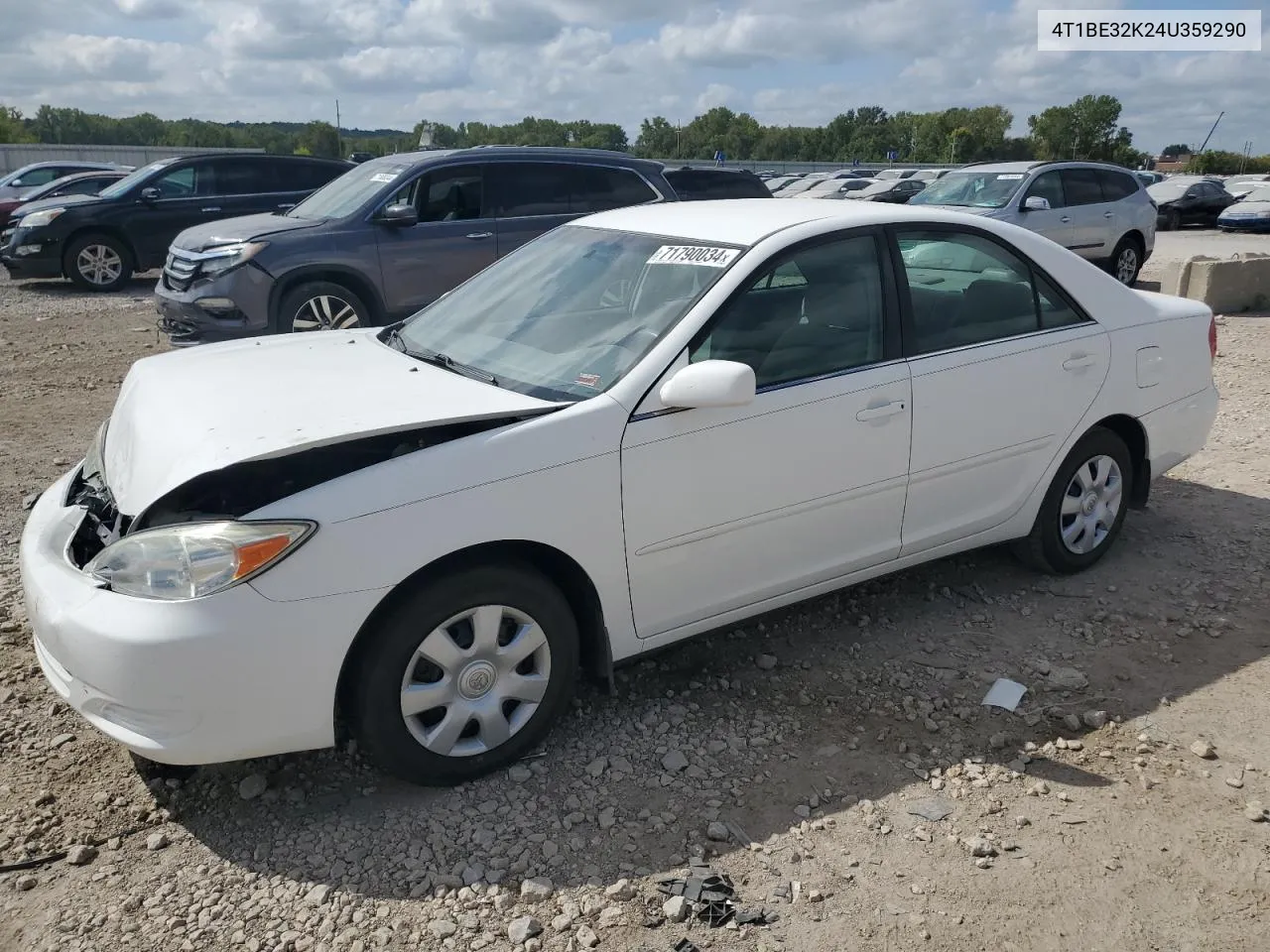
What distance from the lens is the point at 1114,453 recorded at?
15.3 feet

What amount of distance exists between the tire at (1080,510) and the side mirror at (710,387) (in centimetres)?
196

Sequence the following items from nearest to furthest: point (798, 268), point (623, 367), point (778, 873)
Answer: point (778, 873)
point (623, 367)
point (798, 268)

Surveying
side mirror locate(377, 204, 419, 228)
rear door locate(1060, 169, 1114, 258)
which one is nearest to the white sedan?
side mirror locate(377, 204, 419, 228)

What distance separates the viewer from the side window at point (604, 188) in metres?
9.38

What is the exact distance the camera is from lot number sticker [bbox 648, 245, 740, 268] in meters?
3.62

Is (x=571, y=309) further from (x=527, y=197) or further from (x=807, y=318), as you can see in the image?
(x=527, y=197)

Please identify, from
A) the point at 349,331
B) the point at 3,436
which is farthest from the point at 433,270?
the point at 349,331

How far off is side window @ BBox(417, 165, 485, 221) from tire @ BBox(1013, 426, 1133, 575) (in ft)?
19.6

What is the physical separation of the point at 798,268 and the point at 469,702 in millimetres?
1901

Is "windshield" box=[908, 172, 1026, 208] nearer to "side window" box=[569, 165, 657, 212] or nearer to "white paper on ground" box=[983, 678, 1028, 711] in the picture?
"side window" box=[569, 165, 657, 212]

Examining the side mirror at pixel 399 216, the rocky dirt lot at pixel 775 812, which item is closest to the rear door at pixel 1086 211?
the side mirror at pixel 399 216

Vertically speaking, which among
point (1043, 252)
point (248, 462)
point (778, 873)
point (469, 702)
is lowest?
point (778, 873)

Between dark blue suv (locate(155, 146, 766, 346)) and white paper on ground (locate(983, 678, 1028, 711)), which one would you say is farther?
dark blue suv (locate(155, 146, 766, 346))

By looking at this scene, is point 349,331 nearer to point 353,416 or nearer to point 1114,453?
point 353,416
